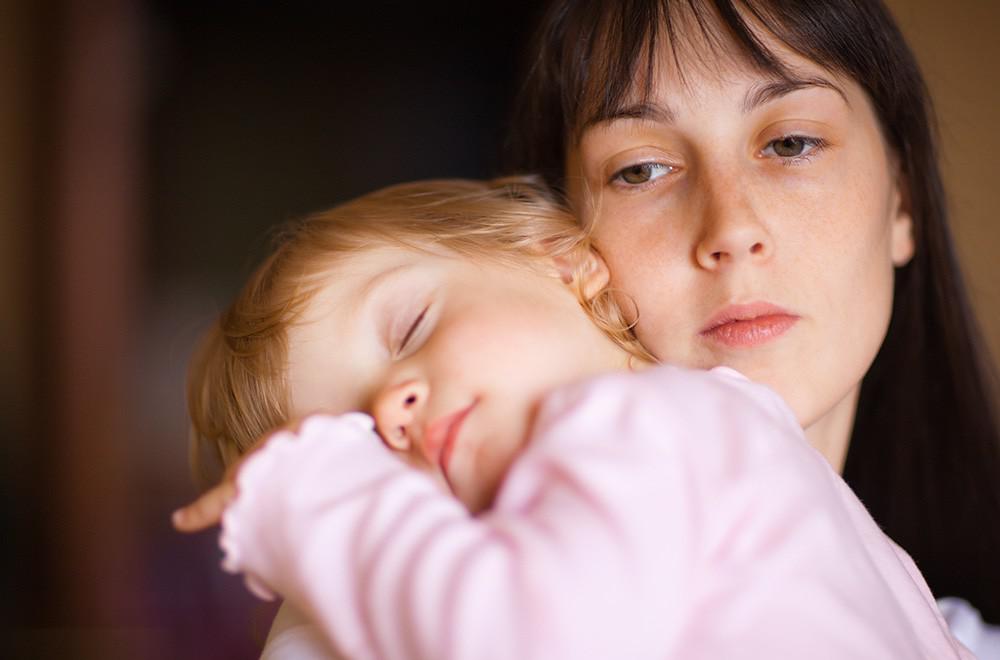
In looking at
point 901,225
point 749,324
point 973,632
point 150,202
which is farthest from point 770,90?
point 150,202

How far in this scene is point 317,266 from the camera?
1032mm

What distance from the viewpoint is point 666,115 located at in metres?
1.10

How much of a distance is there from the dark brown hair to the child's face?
1.14 ft

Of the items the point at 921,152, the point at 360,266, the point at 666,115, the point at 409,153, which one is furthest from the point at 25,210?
the point at 921,152

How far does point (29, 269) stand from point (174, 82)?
2.35 ft

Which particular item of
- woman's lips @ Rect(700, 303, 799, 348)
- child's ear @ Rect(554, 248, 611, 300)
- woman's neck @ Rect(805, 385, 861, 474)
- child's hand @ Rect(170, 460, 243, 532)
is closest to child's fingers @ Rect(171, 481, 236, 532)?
child's hand @ Rect(170, 460, 243, 532)

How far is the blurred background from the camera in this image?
8.03ft

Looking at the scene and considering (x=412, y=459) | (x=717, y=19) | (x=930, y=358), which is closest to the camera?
(x=412, y=459)

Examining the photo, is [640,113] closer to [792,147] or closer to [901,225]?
[792,147]

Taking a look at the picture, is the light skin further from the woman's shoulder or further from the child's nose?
the woman's shoulder

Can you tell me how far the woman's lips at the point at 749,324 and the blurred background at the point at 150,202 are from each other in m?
1.44

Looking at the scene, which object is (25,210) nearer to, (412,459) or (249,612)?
(249,612)

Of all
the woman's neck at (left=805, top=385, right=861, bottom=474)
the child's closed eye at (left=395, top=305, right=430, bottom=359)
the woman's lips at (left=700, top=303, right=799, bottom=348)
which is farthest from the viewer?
the woman's neck at (left=805, top=385, right=861, bottom=474)

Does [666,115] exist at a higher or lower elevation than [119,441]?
higher
